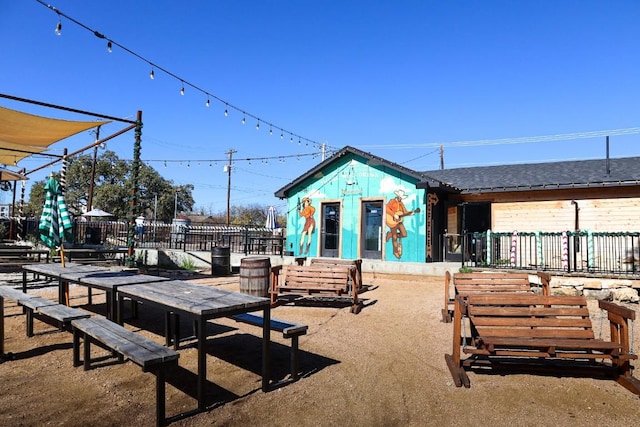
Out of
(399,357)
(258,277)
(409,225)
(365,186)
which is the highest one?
(365,186)

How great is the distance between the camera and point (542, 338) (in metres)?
4.44

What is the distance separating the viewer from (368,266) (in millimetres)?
13656

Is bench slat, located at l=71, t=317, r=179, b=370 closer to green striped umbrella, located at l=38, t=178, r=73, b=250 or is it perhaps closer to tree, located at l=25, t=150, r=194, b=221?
green striped umbrella, located at l=38, t=178, r=73, b=250

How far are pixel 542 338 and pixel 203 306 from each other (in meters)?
3.57

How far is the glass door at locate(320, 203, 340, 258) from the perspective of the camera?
630 inches

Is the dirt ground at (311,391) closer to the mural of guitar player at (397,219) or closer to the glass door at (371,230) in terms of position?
the mural of guitar player at (397,219)

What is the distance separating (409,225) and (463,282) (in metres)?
7.72

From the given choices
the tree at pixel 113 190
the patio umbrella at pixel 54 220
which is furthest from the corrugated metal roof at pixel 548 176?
the tree at pixel 113 190

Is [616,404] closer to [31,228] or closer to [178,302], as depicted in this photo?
[178,302]

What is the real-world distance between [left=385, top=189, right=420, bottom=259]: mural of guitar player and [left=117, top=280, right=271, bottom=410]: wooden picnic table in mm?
10431

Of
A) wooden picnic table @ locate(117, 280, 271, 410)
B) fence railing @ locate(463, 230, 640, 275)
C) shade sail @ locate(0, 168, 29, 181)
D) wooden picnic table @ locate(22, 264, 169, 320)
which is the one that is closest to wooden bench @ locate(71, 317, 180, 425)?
wooden picnic table @ locate(117, 280, 271, 410)

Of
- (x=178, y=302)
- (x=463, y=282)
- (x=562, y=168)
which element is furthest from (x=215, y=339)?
(x=562, y=168)

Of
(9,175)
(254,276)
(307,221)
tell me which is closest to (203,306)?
(254,276)

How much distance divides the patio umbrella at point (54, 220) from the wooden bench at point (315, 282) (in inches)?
144
